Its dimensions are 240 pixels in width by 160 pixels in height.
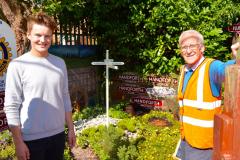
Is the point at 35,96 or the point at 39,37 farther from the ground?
the point at 39,37

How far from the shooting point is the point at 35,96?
247 cm

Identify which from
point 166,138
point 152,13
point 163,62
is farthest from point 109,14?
point 166,138

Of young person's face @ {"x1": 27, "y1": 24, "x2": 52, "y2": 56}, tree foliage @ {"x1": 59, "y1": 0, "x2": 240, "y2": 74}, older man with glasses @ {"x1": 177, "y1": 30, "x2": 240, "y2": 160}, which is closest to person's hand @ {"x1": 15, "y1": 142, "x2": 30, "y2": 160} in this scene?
young person's face @ {"x1": 27, "y1": 24, "x2": 52, "y2": 56}

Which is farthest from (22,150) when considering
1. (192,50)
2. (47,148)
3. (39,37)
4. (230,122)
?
(230,122)

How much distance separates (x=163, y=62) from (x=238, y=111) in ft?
21.5

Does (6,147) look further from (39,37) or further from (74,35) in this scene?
(74,35)

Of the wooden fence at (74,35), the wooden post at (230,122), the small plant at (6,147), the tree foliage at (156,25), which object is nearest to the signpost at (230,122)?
the wooden post at (230,122)

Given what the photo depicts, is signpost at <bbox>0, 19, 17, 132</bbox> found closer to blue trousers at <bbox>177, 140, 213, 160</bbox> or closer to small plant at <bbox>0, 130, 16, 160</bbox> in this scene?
Result: small plant at <bbox>0, 130, 16, 160</bbox>

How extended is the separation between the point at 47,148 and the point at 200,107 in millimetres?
1222

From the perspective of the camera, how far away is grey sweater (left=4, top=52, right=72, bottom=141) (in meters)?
2.41

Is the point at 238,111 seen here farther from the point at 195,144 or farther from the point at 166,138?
the point at 166,138

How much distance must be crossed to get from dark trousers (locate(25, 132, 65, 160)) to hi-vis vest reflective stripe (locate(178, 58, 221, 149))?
1.04m

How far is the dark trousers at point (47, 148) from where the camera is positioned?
2.56 metres

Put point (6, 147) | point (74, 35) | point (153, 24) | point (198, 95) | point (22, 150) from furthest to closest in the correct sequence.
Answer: point (74, 35) → point (153, 24) → point (6, 147) → point (198, 95) → point (22, 150)
